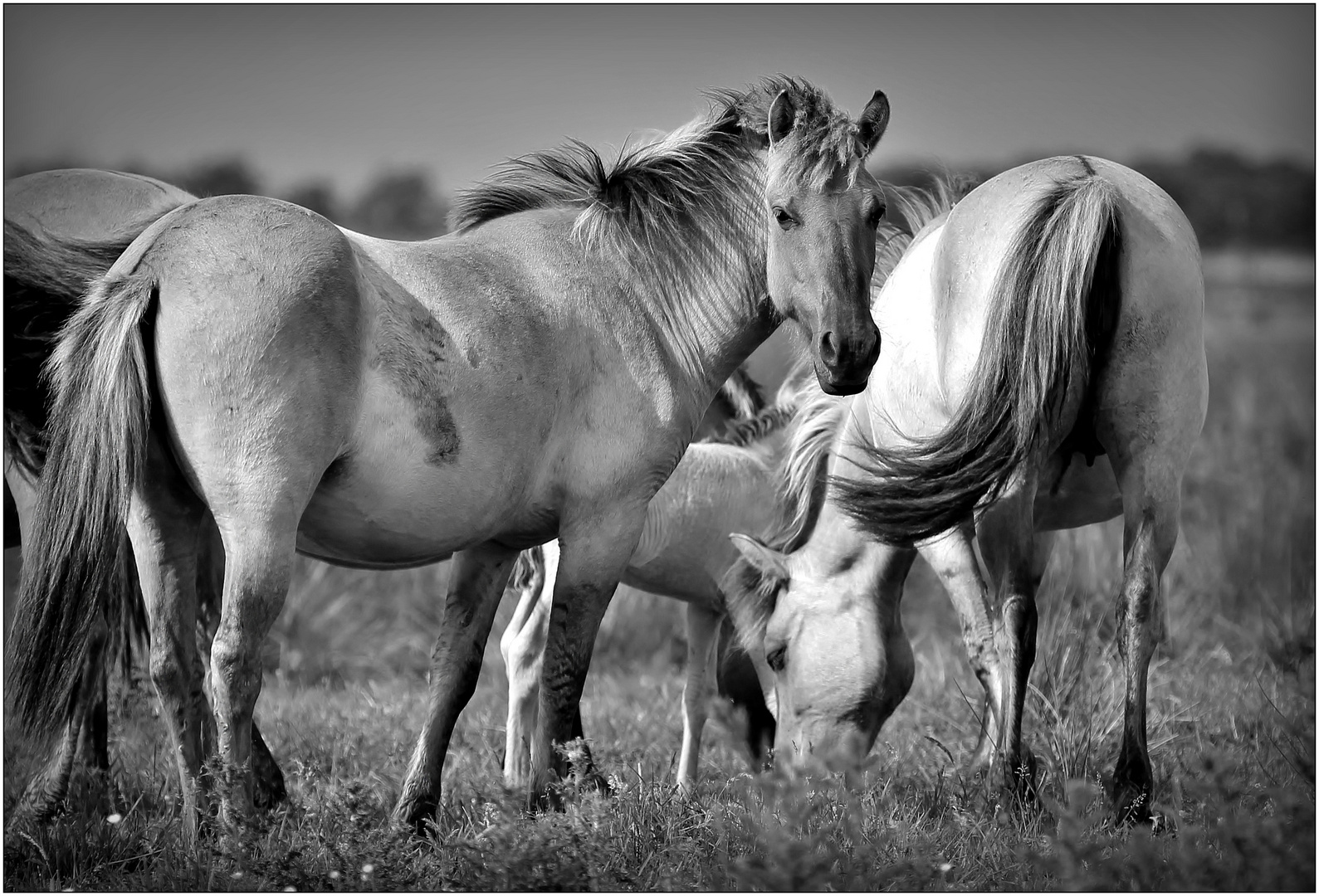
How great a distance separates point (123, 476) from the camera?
3486mm

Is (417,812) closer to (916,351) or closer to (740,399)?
(916,351)

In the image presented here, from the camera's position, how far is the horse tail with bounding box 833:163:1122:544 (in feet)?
13.9

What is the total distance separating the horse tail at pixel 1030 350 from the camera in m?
4.22

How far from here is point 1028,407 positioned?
426cm

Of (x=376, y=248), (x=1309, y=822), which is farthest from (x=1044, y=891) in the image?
(x=376, y=248)

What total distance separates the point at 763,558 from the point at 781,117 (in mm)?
2231

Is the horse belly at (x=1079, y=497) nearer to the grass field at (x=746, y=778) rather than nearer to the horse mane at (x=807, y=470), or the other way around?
the grass field at (x=746, y=778)

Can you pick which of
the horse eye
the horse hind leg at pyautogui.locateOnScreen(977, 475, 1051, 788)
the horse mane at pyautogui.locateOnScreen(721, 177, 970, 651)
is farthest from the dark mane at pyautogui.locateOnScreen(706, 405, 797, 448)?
the horse eye

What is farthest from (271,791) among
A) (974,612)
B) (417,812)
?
(974,612)

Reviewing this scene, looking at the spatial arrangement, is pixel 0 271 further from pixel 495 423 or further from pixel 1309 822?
pixel 1309 822

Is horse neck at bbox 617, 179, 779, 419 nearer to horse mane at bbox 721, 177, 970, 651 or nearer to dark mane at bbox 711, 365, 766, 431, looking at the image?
horse mane at bbox 721, 177, 970, 651

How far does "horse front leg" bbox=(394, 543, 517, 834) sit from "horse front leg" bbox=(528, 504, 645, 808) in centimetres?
38

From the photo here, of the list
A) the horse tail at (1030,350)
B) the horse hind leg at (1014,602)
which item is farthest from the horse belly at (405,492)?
the horse hind leg at (1014,602)

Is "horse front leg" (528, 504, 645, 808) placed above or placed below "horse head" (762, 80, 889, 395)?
below
